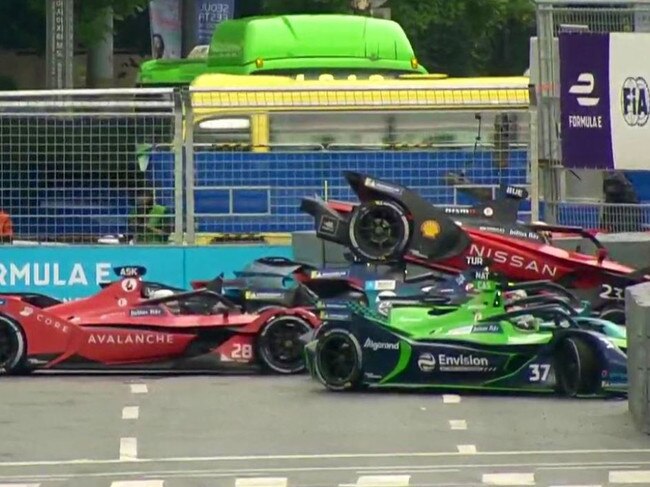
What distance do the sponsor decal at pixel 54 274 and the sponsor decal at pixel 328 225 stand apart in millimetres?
2769

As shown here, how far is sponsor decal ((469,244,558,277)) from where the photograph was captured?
51.6ft

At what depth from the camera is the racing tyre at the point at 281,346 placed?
1436 cm

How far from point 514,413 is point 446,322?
46.9 inches

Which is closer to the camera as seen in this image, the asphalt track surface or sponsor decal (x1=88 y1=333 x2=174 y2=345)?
the asphalt track surface

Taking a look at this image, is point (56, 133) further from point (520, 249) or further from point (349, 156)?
point (520, 249)

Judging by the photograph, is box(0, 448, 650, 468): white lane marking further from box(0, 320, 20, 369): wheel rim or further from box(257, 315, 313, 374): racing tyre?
box(0, 320, 20, 369): wheel rim

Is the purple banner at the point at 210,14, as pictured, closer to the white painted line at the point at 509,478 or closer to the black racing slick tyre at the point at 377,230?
the black racing slick tyre at the point at 377,230

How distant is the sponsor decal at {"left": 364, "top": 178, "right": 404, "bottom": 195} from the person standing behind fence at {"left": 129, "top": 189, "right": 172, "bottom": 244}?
3.13m

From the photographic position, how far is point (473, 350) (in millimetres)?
13109

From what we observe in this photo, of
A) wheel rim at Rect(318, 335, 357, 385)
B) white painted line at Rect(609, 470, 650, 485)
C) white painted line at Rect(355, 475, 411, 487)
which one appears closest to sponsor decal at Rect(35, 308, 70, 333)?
wheel rim at Rect(318, 335, 357, 385)

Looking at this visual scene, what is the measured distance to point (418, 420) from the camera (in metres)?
12.3

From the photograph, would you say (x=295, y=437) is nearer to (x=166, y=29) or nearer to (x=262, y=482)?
(x=262, y=482)

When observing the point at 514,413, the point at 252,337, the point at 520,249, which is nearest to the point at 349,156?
the point at 520,249

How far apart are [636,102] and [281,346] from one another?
5611 millimetres
